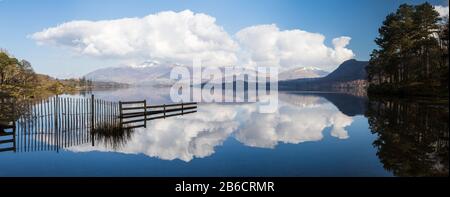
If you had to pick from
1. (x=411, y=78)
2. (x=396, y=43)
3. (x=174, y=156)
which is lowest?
(x=174, y=156)

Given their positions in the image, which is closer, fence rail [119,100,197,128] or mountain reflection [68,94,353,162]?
mountain reflection [68,94,353,162]

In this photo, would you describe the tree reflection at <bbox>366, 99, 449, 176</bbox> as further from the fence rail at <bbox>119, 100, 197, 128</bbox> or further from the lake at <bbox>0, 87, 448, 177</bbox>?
the fence rail at <bbox>119, 100, 197, 128</bbox>

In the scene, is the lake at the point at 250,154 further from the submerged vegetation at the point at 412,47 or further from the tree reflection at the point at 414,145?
the submerged vegetation at the point at 412,47


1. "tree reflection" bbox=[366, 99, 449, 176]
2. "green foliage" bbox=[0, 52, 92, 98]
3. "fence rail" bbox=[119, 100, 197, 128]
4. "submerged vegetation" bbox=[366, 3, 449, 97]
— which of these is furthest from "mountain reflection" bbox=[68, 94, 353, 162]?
"green foliage" bbox=[0, 52, 92, 98]

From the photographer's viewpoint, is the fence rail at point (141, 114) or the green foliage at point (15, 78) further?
the green foliage at point (15, 78)

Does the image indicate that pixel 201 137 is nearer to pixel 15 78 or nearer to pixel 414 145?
pixel 414 145

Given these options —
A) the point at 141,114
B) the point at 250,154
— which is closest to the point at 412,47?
the point at 141,114

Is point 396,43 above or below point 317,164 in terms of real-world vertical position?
above

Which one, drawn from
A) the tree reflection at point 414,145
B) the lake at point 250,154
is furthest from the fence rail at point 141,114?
the tree reflection at point 414,145

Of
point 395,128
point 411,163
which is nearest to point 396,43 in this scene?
point 395,128
